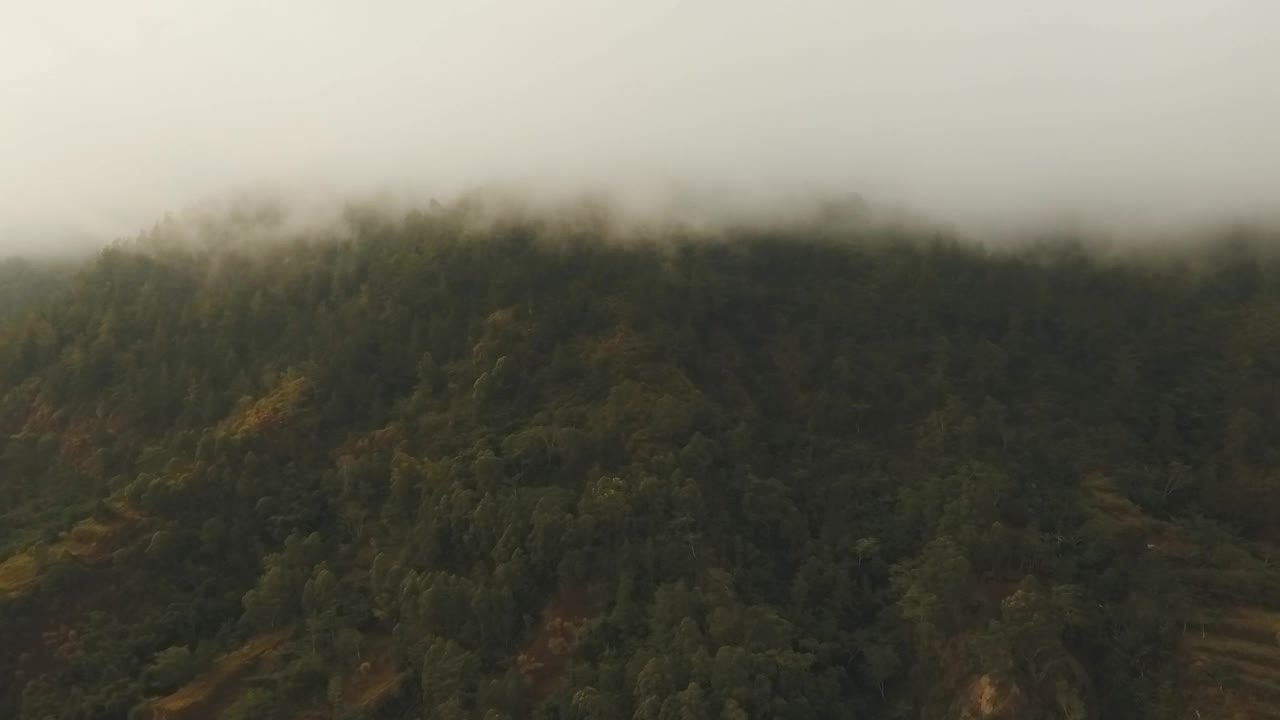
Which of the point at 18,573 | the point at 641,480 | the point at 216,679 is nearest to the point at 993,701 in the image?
the point at 641,480

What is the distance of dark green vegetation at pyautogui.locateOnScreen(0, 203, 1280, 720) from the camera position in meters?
63.1

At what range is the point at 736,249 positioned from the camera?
325 feet

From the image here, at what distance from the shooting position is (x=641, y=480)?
232ft

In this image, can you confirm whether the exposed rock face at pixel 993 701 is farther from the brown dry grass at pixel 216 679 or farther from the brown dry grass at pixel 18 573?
the brown dry grass at pixel 18 573

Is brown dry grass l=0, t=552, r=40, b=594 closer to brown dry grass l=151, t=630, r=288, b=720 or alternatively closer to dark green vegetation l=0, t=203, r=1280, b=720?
dark green vegetation l=0, t=203, r=1280, b=720

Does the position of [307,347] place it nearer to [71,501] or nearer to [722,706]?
[71,501]

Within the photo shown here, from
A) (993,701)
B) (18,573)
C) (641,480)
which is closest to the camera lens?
(993,701)

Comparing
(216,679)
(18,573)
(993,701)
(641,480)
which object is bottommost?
(216,679)

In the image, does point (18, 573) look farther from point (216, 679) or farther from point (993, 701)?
point (993, 701)

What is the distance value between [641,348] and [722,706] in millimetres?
34620

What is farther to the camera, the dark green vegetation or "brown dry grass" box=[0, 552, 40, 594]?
"brown dry grass" box=[0, 552, 40, 594]

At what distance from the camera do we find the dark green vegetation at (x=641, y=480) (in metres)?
63.1

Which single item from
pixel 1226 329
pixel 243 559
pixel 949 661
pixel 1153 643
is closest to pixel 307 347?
pixel 243 559

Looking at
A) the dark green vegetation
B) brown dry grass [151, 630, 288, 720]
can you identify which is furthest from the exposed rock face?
brown dry grass [151, 630, 288, 720]
